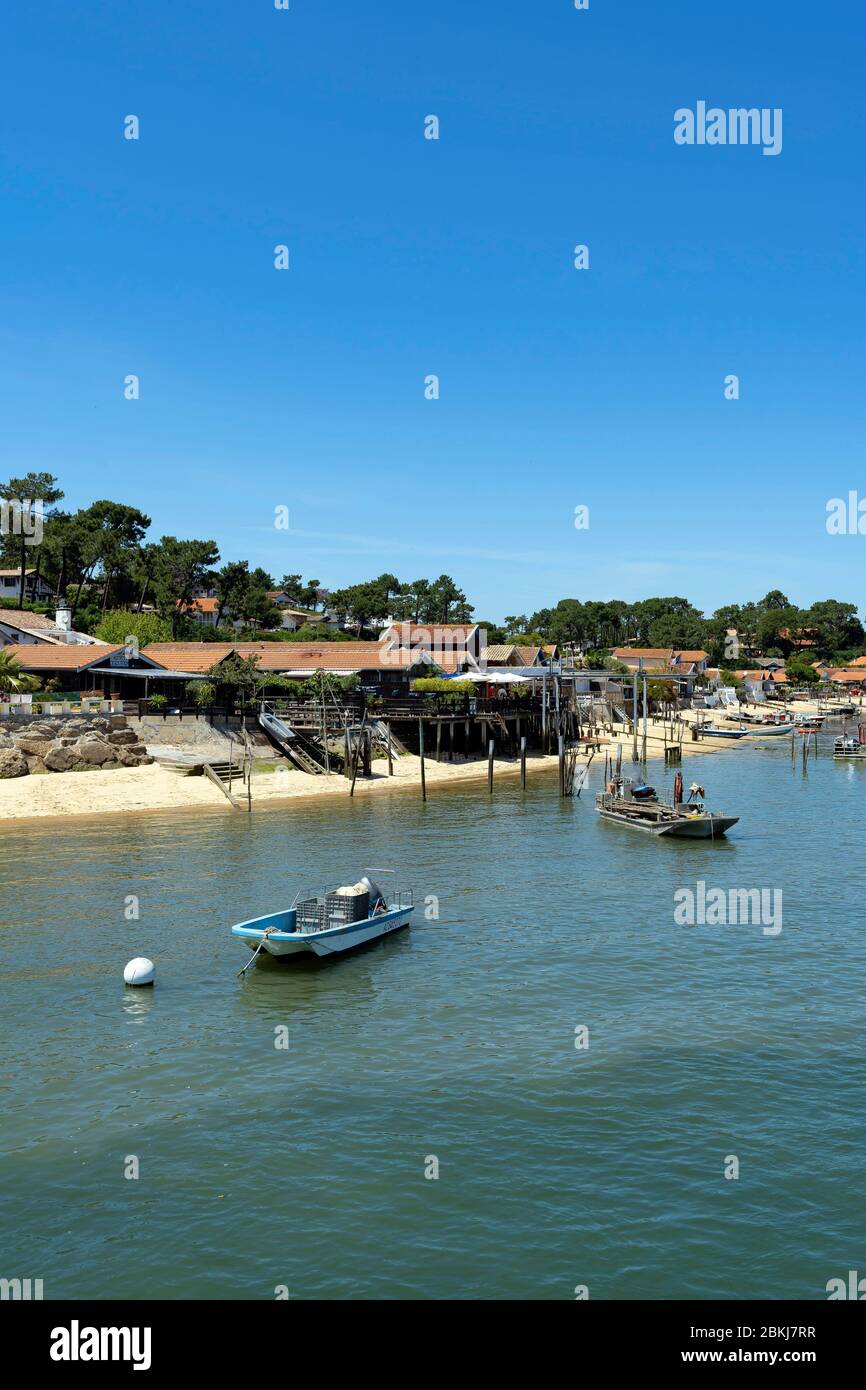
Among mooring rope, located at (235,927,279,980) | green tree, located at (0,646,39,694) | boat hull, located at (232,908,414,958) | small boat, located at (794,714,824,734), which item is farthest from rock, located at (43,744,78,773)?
Answer: small boat, located at (794,714,824,734)

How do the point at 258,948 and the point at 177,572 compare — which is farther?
the point at 177,572

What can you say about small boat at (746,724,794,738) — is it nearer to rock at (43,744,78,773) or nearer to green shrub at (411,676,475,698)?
A: green shrub at (411,676,475,698)

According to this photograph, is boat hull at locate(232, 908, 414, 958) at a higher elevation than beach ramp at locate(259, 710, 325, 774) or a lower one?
lower

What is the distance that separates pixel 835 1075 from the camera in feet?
72.3

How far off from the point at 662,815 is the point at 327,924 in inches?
1026

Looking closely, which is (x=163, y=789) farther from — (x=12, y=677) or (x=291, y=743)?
(x=291, y=743)

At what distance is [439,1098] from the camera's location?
2088 centimetres

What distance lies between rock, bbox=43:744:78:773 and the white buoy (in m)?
34.7

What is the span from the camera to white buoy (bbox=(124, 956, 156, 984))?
2711 centimetres

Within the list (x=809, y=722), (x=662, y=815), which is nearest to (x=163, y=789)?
(x=662, y=815)

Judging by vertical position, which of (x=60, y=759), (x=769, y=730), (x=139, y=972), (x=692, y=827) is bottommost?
(x=139, y=972)

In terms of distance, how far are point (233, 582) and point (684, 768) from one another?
218ft

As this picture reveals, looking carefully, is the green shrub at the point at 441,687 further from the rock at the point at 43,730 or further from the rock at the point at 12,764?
the rock at the point at 12,764

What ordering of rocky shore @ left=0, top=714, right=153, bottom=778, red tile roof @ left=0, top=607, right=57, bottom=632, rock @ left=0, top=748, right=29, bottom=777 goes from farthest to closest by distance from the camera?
red tile roof @ left=0, top=607, right=57, bottom=632, rocky shore @ left=0, top=714, right=153, bottom=778, rock @ left=0, top=748, right=29, bottom=777
